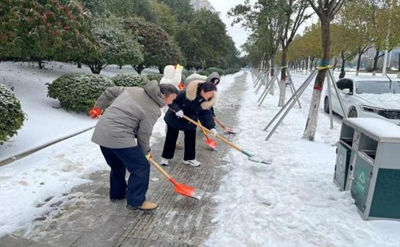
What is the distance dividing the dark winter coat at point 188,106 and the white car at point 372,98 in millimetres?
3531

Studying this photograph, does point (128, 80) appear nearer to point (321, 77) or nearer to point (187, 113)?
point (187, 113)

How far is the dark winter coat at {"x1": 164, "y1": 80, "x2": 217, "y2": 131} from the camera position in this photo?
4859 millimetres

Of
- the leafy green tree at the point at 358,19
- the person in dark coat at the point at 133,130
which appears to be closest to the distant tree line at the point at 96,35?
the person in dark coat at the point at 133,130

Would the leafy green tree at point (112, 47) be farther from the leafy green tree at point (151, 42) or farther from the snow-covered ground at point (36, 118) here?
the leafy green tree at point (151, 42)

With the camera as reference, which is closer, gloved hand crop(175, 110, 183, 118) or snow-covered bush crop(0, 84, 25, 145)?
snow-covered bush crop(0, 84, 25, 145)

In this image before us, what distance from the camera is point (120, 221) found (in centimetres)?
336

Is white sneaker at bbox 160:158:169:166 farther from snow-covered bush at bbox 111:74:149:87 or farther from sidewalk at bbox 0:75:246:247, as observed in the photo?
snow-covered bush at bbox 111:74:149:87

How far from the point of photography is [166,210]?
11.9ft

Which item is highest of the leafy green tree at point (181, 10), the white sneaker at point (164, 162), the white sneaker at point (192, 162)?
the leafy green tree at point (181, 10)

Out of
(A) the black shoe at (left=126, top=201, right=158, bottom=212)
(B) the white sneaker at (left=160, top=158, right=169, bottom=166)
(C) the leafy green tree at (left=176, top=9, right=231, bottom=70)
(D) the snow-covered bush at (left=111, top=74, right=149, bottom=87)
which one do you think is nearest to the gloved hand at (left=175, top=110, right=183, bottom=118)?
(B) the white sneaker at (left=160, top=158, right=169, bottom=166)

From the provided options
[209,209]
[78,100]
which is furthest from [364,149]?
[78,100]

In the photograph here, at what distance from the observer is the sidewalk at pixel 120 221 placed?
3.00m

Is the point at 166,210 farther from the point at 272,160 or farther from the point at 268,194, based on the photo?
the point at 272,160

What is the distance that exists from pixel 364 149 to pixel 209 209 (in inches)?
73.5
